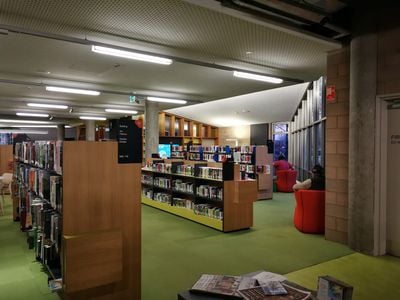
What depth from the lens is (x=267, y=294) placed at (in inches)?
73.4

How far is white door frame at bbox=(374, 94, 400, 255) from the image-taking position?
4.85 meters

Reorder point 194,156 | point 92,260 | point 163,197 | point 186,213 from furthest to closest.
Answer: point 194,156, point 163,197, point 186,213, point 92,260

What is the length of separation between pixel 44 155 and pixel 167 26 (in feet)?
8.32

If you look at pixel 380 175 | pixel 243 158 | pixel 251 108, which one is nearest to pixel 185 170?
pixel 243 158

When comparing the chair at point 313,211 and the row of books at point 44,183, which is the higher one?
the row of books at point 44,183

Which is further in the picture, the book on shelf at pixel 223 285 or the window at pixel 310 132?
the window at pixel 310 132

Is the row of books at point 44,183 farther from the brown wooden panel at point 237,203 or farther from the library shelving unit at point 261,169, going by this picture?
the library shelving unit at point 261,169

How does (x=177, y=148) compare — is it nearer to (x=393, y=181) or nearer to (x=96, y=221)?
(x=393, y=181)

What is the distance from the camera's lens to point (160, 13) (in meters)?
4.32

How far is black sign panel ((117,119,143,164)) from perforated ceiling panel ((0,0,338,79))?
69.4 inches

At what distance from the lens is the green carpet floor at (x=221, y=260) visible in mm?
3838

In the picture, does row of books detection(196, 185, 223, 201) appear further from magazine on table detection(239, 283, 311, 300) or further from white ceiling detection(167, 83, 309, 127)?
white ceiling detection(167, 83, 309, 127)

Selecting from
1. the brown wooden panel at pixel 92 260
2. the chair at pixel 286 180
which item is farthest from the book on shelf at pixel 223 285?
the chair at pixel 286 180

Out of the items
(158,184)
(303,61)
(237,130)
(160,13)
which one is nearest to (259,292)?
(160,13)
